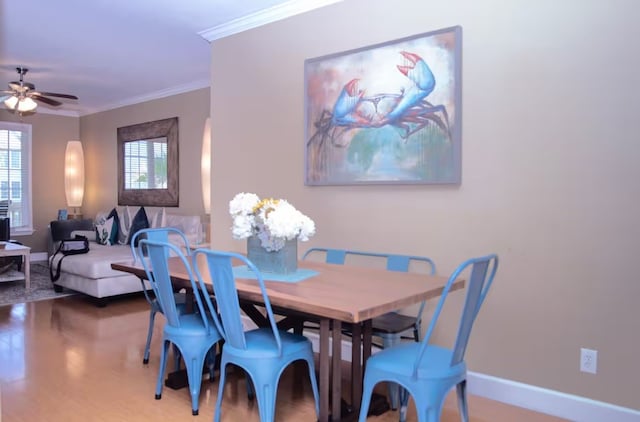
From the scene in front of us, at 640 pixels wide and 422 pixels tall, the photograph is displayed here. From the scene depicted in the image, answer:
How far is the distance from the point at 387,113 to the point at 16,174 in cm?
689

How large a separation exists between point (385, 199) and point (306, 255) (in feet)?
2.19

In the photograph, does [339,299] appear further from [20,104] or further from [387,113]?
[20,104]

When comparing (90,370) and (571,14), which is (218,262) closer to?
(90,370)

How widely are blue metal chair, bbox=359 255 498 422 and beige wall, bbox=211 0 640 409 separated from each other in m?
0.72

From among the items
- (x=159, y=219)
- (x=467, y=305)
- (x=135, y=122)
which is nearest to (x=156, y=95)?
(x=135, y=122)

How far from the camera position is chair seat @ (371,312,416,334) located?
98.6 inches

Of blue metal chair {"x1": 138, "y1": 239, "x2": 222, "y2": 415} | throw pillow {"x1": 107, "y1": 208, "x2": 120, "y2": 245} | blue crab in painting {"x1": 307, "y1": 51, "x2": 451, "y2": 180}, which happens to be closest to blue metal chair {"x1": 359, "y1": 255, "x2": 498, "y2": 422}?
blue metal chair {"x1": 138, "y1": 239, "x2": 222, "y2": 415}

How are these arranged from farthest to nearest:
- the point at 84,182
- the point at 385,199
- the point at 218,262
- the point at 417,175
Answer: the point at 84,182, the point at 385,199, the point at 417,175, the point at 218,262

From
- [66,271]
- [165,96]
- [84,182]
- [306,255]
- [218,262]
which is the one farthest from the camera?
[84,182]

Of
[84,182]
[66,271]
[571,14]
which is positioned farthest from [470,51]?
[84,182]

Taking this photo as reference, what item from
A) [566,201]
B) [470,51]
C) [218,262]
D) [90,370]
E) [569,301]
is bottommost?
[90,370]

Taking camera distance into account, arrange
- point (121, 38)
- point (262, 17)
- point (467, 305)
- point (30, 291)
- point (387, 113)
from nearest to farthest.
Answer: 1. point (467, 305)
2. point (387, 113)
3. point (262, 17)
4. point (121, 38)
5. point (30, 291)

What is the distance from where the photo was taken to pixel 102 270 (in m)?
4.90

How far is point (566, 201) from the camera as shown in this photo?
2.45 m
